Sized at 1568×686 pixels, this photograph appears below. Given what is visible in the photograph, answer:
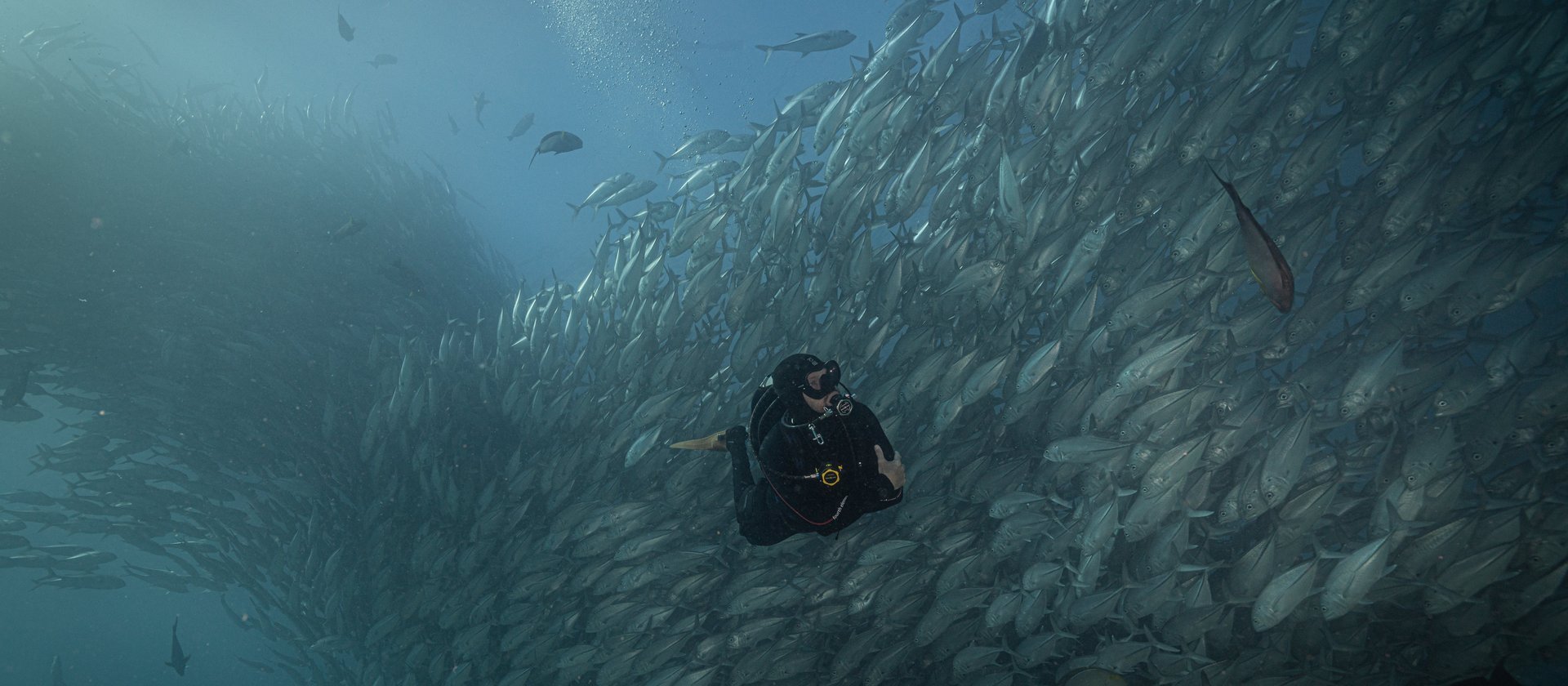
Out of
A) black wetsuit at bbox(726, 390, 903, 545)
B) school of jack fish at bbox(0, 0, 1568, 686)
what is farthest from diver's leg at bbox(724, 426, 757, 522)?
school of jack fish at bbox(0, 0, 1568, 686)

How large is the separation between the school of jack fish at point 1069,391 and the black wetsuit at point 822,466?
4.86ft

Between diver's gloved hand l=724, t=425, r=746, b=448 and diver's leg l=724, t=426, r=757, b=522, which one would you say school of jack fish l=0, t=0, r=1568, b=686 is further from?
diver's gloved hand l=724, t=425, r=746, b=448

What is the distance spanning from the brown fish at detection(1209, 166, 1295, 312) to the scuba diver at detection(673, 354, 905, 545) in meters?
1.77

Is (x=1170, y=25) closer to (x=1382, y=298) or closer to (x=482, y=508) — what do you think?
(x=1382, y=298)

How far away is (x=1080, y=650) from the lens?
16.9ft

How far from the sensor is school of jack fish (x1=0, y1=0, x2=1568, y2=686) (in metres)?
3.71

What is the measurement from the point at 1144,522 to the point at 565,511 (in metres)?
5.17

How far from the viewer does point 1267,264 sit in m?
2.25

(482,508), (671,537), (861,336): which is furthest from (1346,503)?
(482,508)

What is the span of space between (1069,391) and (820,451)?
7.89 ft

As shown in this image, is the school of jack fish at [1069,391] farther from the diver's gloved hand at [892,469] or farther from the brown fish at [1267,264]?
the diver's gloved hand at [892,469]

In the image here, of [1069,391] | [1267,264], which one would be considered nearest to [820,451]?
[1267,264]

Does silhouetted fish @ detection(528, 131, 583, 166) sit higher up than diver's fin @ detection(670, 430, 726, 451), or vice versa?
silhouetted fish @ detection(528, 131, 583, 166)

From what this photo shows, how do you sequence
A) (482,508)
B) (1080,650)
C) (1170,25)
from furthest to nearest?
(482,508)
(1080,650)
(1170,25)
